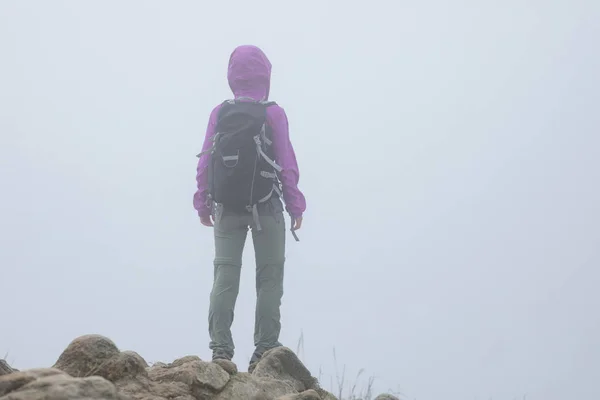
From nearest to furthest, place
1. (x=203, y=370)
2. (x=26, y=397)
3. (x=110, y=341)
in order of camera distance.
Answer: (x=26, y=397) < (x=110, y=341) < (x=203, y=370)

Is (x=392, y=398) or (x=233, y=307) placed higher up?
(x=233, y=307)

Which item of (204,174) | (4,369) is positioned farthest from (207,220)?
(4,369)

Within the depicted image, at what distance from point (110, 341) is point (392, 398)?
230 cm

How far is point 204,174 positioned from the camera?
7207 millimetres

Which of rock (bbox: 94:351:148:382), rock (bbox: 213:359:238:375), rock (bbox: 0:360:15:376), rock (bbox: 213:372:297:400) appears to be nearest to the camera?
rock (bbox: 0:360:15:376)

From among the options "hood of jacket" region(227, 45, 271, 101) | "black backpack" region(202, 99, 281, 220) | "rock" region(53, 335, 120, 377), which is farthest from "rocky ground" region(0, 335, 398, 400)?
"hood of jacket" region(227, 45, 271, 101)

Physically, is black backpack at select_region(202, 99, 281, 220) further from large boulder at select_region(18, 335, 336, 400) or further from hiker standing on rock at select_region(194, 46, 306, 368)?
large boulder at select_region(18, 335, 336, 400)

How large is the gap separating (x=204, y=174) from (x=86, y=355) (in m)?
3.16

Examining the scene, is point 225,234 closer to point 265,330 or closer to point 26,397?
point 265,330

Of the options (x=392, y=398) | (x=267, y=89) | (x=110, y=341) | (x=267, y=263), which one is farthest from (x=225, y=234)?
(x=110, y=341)

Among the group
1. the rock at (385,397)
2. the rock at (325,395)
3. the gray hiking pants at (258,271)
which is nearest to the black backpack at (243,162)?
Answer: the gray hiking pants at (258,271)

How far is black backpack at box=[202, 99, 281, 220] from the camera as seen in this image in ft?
22.5

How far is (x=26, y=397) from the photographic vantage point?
304cm

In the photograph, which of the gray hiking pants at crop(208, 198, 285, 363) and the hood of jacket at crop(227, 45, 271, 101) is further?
the hood of jacket at crop(227, 45, 271, 101)
